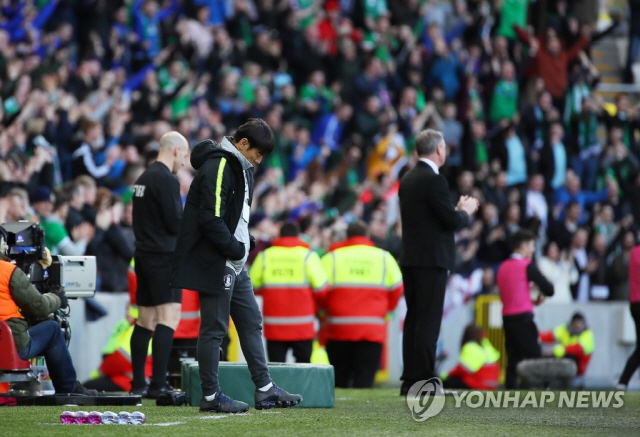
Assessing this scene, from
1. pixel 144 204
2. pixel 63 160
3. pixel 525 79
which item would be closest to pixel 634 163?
pixel 525 79

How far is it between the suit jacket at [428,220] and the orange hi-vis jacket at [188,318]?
89.1 inches

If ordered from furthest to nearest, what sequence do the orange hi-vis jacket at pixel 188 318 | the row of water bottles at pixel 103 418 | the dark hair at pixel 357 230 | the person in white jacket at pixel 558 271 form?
1. the person in white jacket at pixel 558 271
2. the dark hair at pixel 357 230
3. the orange hi-vis jacket at pixel 188 318
4. the row of water bottles at pixel 103 418

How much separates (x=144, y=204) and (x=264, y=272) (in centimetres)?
317

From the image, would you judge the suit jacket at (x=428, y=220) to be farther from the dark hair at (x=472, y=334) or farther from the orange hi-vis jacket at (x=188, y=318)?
the dark hair at (x=472, y=334)

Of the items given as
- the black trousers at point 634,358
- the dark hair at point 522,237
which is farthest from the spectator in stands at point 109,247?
the black trousers at point 634,358

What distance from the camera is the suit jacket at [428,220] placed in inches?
438

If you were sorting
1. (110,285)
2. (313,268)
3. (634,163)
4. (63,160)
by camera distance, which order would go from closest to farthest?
(313,268) → (110,285) → (63,160) → (634,163)

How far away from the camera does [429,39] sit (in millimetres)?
24438

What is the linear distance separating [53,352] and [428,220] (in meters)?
3.25

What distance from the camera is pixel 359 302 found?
13.9 metres

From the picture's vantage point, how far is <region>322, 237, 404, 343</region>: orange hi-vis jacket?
45.5 ft

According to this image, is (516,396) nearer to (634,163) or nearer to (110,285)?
(110,285)

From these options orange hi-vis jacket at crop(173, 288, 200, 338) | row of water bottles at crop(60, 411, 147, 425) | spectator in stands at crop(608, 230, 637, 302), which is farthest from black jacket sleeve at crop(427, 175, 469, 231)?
spectator in stands at crop(608, 230, 637, 302)

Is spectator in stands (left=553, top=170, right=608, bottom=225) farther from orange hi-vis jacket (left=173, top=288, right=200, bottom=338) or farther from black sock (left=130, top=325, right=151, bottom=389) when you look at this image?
black sock (left=130, top=325, right=151, bottom=389)
